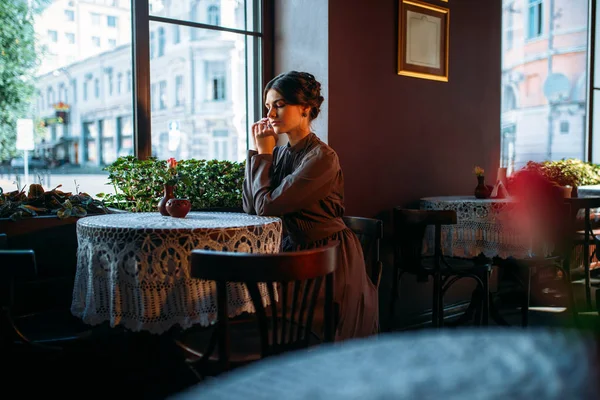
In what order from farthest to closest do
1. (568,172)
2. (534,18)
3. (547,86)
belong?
1. (547,86)
2. (534,18)
3. (568,172)

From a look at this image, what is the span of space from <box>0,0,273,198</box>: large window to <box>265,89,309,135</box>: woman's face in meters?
1.10

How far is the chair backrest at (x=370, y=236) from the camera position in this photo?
8.30 ft

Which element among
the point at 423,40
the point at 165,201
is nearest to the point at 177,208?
the point at 165,201

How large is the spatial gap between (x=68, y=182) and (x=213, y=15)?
1454 mm

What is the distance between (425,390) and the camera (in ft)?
1.57

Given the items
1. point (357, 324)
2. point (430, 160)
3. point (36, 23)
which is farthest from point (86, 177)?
point (430, 160)

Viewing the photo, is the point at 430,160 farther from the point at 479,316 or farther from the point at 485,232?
the point at 479,316

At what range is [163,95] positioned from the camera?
360 centimetres

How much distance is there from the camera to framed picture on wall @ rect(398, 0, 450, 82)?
3.94 metres

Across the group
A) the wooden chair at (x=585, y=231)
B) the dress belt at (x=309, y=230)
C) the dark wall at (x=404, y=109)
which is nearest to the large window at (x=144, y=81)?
the dark wall at (x=404, y=109)

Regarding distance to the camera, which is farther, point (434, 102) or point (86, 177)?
point (434, 102)

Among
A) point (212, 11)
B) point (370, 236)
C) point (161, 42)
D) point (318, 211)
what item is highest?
point (212, 11)

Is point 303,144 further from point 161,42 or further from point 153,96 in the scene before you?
point 161,42

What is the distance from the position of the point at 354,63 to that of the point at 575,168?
9.45ft
